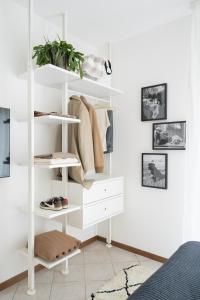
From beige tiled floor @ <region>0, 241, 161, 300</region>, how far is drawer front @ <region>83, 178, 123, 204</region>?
0.71 meters

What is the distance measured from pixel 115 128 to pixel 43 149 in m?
0.96

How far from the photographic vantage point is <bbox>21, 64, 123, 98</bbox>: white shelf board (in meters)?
1.85

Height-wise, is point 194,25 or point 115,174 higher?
point 194,25

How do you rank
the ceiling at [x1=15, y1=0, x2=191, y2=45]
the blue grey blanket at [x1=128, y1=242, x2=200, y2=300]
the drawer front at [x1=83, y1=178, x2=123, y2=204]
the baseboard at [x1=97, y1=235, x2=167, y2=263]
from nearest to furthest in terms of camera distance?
the blue grey blanket at [x1=128, y1=242, x2=200, y2=300]
the ceiling at [x1=15, y1=0, x2=191, y2=45]
the drawer front at [x1=83, y1=178, x2=123, y2=204]
the baseboard at [x1=97, y1=235, x2=167, y2=263]

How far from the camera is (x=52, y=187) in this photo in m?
2.36

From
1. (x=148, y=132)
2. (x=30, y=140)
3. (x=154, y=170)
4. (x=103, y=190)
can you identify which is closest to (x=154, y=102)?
(x=148, y=132)

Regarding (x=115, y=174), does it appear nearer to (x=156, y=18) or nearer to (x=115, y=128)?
(x=115, y=128)

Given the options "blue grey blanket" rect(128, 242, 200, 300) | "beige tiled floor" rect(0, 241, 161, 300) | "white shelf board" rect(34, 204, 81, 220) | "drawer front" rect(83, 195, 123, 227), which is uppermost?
"white shelf board" rect(34, 204, 81, 220)

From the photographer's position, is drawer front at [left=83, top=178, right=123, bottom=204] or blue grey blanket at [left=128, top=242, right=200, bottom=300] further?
drawer front at [left=83, top=178, right=123, bottom=204]

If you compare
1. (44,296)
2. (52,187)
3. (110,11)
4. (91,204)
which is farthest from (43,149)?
(110,11)

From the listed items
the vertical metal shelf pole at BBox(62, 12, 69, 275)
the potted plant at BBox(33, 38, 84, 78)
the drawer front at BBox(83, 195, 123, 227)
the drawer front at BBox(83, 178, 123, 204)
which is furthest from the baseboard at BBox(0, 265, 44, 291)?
the potted plant at BBox(33, 38, 84, 78)

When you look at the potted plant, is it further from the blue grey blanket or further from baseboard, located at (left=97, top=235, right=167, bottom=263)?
baseboard, located at (left=97, top=235, right=167, bottom=263)

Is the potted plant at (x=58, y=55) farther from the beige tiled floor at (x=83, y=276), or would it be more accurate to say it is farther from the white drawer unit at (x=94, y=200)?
the beige tiled floor at (x=83, y=276)

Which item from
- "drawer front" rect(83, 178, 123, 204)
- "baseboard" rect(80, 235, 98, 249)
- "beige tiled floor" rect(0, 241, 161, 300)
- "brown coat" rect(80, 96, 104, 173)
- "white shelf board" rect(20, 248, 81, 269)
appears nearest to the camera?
"white shelf board" rect(20, 248, 81, 269)
